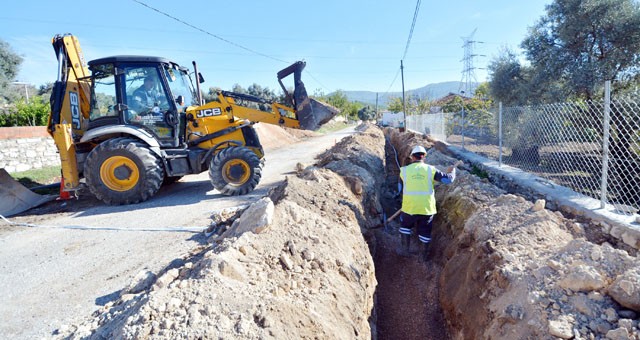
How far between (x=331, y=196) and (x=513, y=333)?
2.95 metres

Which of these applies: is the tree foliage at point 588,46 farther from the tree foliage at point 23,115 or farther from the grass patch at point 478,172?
the tree foliage at point 23,115

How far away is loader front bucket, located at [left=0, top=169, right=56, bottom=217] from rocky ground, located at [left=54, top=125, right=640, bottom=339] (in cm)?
491

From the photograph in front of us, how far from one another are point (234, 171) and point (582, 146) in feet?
22.4

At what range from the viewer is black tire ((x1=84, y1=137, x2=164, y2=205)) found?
651 centimetres

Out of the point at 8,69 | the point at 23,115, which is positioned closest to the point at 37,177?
the point at 23,115

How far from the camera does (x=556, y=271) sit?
2.70 m

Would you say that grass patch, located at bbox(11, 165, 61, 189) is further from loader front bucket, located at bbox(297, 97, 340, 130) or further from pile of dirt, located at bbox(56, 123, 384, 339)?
pile of dirt, located at bbox(56, 123, 384, 339)

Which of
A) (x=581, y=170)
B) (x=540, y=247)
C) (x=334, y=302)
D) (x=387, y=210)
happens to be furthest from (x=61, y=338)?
(x=581, y=170)

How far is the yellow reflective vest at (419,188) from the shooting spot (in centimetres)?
486

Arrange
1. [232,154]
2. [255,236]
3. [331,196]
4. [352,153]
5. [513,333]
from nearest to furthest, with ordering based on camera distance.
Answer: [513,333] < [255,236] < [331,196] < [232,154] < [352,153]

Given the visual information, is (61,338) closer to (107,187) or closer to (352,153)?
(107,187)

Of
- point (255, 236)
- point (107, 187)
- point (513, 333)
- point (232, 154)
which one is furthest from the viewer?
point (232, 154)

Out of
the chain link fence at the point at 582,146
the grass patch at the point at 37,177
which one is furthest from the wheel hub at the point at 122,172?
the chain link fence at the point at 582,146

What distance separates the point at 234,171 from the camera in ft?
23.6
